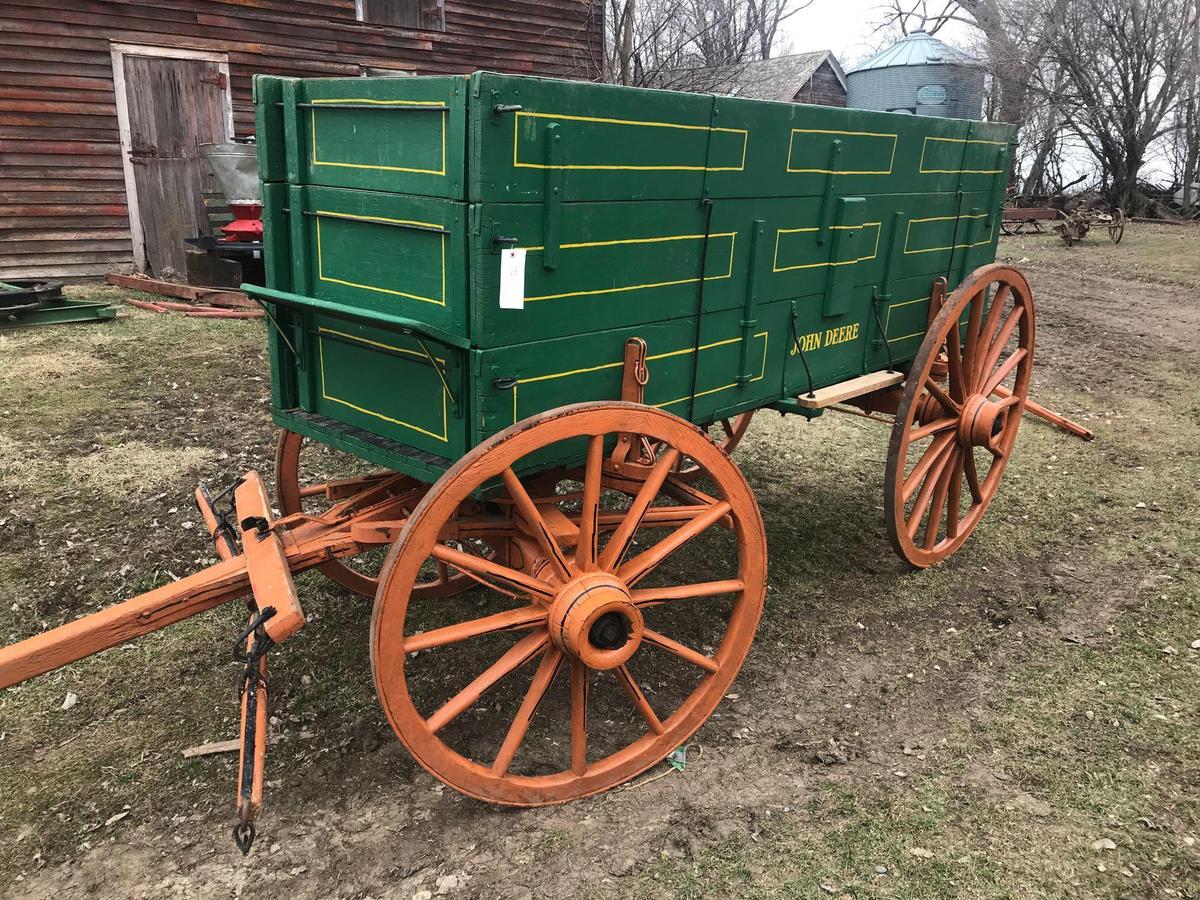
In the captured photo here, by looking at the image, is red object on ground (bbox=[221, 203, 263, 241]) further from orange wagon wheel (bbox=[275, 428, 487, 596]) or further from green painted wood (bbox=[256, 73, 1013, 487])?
green painted wood (bbox=[256, 73, 1013, 487])

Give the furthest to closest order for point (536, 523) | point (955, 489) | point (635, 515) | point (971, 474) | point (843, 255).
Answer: point (971, 474) → point (955, 489) → point (843, 255) → point (635, 515) → point (536, 523)

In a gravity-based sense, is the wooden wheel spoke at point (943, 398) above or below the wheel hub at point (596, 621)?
above

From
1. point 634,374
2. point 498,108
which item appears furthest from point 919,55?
point 498,108

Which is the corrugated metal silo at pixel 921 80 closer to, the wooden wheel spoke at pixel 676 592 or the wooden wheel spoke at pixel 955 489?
the wooden wheel spoke at pixel 955 489

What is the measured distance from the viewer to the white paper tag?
2.55 metres

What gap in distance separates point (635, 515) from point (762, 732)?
3.58 feet

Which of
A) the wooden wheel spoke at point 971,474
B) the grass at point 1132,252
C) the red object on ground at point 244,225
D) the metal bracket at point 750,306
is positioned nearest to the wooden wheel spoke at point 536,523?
the metal bracket at point 750,306

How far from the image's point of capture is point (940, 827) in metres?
2.90

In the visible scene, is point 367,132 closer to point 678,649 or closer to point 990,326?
point 678,649

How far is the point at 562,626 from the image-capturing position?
270 cm

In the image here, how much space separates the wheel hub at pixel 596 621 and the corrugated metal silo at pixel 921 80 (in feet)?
75.1

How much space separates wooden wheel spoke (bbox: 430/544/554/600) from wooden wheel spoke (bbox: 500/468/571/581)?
7 cm

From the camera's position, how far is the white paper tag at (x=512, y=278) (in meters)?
2.55

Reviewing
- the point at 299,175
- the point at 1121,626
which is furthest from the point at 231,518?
the point at 1121,626
